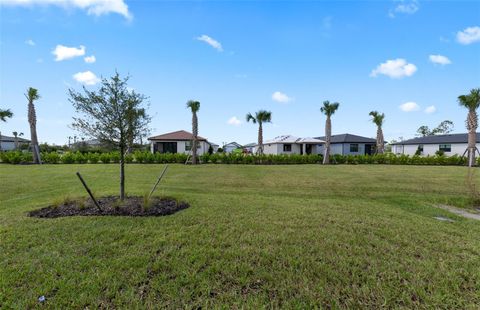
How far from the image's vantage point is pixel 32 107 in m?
20.6

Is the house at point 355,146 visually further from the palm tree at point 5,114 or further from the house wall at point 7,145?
the house wall at point 7,145

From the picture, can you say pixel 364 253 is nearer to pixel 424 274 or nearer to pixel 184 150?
pixel 424 274

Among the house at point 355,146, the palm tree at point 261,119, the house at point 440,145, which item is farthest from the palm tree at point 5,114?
the house at point 440,145

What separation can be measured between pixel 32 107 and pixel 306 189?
2540 centimetres

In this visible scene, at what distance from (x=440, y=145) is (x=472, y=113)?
1655 centimetres

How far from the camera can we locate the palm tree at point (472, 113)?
65.5ft

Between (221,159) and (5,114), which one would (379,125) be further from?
(5,114)

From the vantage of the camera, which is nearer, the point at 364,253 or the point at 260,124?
the point at 364,253

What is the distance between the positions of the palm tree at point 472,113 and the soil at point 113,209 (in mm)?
26246

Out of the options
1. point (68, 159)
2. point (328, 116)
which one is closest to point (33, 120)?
point (68, 159)

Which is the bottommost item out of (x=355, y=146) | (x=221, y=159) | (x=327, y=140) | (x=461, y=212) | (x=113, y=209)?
(x=461, y=212)

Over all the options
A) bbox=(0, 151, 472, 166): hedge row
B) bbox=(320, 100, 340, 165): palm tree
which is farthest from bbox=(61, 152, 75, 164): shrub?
bbox=(320, 100, 340, 165): palm tree

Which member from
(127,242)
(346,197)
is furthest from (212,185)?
(127,242)

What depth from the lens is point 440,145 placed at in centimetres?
3412
